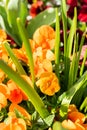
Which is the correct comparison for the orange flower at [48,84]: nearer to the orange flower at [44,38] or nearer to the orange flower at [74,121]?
the orange flower at [74,121]

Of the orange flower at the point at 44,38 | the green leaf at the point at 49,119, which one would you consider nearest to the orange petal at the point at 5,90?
the green leaf at the point at 49,119

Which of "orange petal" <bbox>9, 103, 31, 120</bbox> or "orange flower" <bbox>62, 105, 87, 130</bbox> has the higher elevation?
"orange petal" <bbox>9, 103, 31, 120</bbox>

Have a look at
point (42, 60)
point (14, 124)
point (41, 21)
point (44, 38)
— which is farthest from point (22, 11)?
point (14, 124)

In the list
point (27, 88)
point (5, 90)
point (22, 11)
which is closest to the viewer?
point (27, 88)

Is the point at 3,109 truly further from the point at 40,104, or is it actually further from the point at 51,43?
the point at 51,43

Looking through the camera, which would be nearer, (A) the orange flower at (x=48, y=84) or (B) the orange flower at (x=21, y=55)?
(A) the orange flower at (x=48, y=84)

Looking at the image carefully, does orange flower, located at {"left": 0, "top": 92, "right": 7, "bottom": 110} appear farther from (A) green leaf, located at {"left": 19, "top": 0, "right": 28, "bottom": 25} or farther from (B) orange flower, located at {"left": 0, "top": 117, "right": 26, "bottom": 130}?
(A) green leaf, located at {"left": 19, "top": 0, "right": 28, "bottom": 25}

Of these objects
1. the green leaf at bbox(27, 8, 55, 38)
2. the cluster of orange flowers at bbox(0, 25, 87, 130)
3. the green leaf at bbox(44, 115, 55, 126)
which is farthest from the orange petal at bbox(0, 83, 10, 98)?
the green leaf at bbox(27, 8, 55, 38)

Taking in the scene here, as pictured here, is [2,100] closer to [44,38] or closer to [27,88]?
[27,88]
